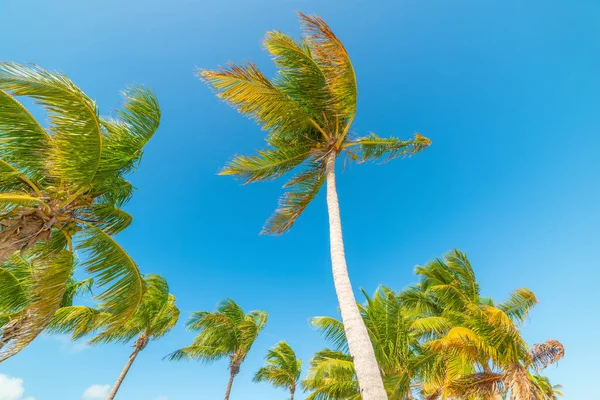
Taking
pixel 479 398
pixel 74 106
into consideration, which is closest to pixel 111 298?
pixel 74 106

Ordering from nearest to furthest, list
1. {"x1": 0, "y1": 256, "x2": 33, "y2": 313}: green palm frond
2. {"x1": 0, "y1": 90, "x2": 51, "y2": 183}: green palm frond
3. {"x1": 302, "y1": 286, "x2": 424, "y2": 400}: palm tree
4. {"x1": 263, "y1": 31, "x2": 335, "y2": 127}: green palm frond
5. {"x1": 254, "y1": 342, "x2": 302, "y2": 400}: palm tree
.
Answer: {"x1": 0, "y1": 90, "x2": 51, "y2": 183}: green palm frond → {"x1": 263, "y1": 31, "x2": 335, "y2": 127}: green palm frond → {"x1": 0, "y1": 256, "x2": 33, "y2": 313}: green palm frond → {"x1": 302, "y1": 286, "x2": 424, "y2": 400}: palm tree → {"x1": 254, "y1": 342, "x2": 302, "y2": 400}: palm tree

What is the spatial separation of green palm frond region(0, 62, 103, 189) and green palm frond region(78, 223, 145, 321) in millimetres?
1293

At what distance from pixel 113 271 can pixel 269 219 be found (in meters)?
4.20

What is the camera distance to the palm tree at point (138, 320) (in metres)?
12.1

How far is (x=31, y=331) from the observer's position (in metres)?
6.19

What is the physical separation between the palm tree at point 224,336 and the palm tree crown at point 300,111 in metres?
10.1

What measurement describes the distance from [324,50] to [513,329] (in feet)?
30.5

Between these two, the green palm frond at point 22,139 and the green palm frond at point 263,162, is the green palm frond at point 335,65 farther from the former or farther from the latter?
the green palm frond at point 22,139

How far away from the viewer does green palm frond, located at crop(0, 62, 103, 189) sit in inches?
209

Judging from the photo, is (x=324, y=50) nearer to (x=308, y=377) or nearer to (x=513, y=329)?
(x=513, y=329)

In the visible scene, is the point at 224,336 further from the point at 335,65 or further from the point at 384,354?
the point at 335,65

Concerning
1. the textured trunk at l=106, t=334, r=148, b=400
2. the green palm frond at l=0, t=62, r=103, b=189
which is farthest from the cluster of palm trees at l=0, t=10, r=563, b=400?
the textured trunk at l=106, t=334, r=148, b=400

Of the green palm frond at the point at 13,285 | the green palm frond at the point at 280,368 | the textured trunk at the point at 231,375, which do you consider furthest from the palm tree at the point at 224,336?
the green palm frond at the point at 13,285

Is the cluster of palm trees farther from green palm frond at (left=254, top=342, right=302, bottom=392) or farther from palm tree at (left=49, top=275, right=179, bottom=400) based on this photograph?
green palm frond at (left=254, top=342, right=302, bottom=392)
